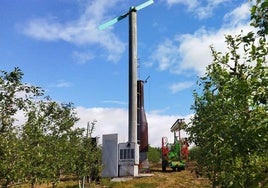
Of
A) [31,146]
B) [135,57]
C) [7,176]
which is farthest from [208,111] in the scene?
[135,57]

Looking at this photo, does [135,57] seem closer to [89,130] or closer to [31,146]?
[89,130]

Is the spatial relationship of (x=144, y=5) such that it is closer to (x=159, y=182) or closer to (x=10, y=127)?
(x=159, y=182)

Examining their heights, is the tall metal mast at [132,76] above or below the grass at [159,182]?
above

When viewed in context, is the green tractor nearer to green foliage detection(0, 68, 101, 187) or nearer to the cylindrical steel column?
the cylindrical steel column

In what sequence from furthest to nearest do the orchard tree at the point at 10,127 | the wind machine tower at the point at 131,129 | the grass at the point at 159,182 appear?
the wind machine tower at the point at 131,129
the grass at the point at 159,182
the orchard tree at the point at 10,127

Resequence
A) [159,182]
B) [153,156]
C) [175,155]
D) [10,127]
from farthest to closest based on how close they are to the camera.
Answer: [153,156] → [175,155] → [159,182] → [10,127]

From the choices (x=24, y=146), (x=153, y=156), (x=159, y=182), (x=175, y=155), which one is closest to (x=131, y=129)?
(x=175, y=155)

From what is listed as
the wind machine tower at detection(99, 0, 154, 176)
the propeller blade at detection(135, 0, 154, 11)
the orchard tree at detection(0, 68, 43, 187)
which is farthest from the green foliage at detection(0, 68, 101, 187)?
the propeller blade at detection(135, 0, 154, 11)

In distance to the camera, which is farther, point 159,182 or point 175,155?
point 175,155

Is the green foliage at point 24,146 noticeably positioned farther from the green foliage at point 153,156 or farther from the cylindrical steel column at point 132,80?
the green foliage at point 153,156

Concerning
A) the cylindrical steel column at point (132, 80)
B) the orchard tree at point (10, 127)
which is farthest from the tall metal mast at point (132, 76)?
the orchard tree at point (10, 127)

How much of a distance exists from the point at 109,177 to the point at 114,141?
555 centimetres

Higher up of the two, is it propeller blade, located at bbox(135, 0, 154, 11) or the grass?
propeller blade, located at bbox(135, 0, 154, 11)

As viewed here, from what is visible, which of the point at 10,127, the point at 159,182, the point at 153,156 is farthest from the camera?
the point at 153,156
